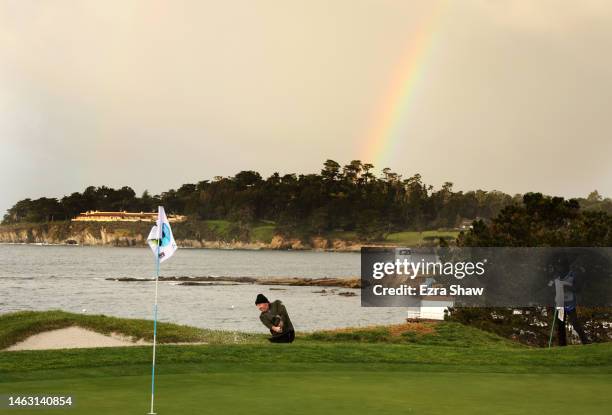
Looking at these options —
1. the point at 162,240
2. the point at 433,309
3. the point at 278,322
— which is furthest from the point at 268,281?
the point at 162,240

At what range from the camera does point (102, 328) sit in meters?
32.8

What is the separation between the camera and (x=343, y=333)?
112ft

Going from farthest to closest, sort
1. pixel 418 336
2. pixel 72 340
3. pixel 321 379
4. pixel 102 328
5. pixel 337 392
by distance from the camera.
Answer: pixel 418 336 → pixel 102 328 → pixel 72 340 → pixel 321 379 → pixel 337 392

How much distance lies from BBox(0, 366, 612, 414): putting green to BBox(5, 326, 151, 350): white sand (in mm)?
14263

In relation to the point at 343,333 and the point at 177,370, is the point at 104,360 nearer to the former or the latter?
the point at 177,370

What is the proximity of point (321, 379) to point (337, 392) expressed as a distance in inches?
66.0

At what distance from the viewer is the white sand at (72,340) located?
99.2ft

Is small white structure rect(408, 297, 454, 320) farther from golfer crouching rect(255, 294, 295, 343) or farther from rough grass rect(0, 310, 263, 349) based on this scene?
golfer crouching rect(255, 294, 295, 343)

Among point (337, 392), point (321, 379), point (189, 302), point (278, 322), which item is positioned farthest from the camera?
point (189, 302)

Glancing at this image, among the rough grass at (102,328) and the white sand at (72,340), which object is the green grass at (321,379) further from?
the white sand at (72,340)

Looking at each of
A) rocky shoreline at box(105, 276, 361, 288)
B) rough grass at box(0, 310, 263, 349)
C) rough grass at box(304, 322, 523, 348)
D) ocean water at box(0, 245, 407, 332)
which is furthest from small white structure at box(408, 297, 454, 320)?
rocky shoreline at box(105, 276, 361, 288)

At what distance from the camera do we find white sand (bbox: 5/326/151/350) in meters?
30.2

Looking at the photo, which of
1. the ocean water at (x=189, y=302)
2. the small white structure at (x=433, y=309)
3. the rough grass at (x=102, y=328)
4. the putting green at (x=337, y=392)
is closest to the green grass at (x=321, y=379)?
the putting green at (x=337, y=392)

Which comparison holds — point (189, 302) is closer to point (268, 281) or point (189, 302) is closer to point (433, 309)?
point (268, 281)
